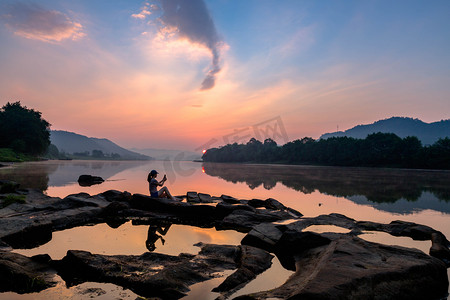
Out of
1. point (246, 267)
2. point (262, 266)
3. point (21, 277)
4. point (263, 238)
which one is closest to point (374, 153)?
point (263, 238)

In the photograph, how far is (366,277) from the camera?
513 cm

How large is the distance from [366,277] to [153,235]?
751 cm

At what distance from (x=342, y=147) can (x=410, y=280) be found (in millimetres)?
124154

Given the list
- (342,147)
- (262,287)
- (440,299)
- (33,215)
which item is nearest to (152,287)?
(262,287)

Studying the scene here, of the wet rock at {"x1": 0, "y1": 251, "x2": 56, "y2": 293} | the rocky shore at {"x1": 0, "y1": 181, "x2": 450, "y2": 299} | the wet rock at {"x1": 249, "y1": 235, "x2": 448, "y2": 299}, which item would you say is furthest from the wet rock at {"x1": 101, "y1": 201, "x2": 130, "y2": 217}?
the wet rock at {"x1": 249, "y1": 235, "x2": 448, "y2": 299}

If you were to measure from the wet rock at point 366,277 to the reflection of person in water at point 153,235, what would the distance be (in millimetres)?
4768

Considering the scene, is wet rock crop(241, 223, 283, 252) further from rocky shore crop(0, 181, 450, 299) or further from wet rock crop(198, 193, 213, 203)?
wet rock crop(198, 193, 213, 203)

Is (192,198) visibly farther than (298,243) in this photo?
Yes

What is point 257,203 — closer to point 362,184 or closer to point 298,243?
point 298,243

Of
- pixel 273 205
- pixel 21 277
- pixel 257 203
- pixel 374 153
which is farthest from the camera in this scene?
pixel 374 153

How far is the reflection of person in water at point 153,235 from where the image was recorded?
8748mm

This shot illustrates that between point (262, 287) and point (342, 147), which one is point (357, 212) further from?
Answer: point (342, 147)

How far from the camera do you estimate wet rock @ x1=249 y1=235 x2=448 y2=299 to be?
4816 millimetres

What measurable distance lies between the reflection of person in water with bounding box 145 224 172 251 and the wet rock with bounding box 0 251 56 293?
3.01 m
